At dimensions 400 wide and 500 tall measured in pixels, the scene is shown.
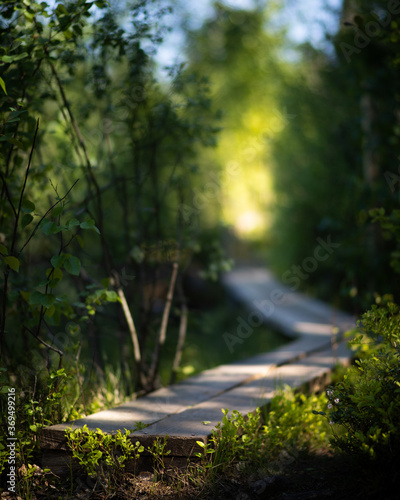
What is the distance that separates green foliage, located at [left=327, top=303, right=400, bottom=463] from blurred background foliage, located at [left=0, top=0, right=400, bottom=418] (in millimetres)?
882

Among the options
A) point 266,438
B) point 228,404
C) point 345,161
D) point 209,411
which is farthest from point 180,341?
point 345,161

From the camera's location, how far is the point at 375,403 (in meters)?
2.00

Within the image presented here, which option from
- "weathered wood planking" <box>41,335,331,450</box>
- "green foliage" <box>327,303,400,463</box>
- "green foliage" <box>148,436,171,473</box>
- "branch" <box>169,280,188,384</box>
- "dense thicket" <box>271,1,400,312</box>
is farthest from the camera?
"dense thicket" <box>271,1,400,312</box>

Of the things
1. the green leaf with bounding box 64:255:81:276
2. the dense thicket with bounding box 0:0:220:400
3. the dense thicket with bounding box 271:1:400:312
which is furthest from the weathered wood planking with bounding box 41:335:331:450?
the dense thicket with bounding box 271:1:400:312

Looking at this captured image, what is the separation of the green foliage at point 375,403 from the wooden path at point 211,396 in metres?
0.68

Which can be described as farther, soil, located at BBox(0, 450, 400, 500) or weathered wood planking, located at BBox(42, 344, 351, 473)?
weathered wood planking, located at BBox(42, 344, 351, 473)

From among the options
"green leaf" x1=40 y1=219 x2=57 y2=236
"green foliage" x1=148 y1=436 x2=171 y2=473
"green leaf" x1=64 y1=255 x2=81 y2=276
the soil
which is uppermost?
"green leaf" x1=40 y1=219 x2=57 y2=236

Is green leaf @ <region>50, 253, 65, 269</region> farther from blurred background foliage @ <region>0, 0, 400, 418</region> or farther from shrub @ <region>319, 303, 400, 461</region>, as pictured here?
shrub @ <region>319, 303, 400, 461</region>

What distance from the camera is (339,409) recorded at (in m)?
2.21

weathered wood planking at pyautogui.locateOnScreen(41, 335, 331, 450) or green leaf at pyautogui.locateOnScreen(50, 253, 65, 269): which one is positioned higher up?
green leaf at pyautogui.locateOnScreen(50, 253, 65, 269)

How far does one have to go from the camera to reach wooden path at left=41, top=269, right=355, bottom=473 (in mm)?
2412

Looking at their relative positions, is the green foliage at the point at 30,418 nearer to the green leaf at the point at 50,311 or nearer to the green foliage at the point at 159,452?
the green leaf at the point at 50,311

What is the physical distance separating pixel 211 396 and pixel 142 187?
2.18 meters

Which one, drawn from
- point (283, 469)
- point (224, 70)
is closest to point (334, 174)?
point (283, 469)
